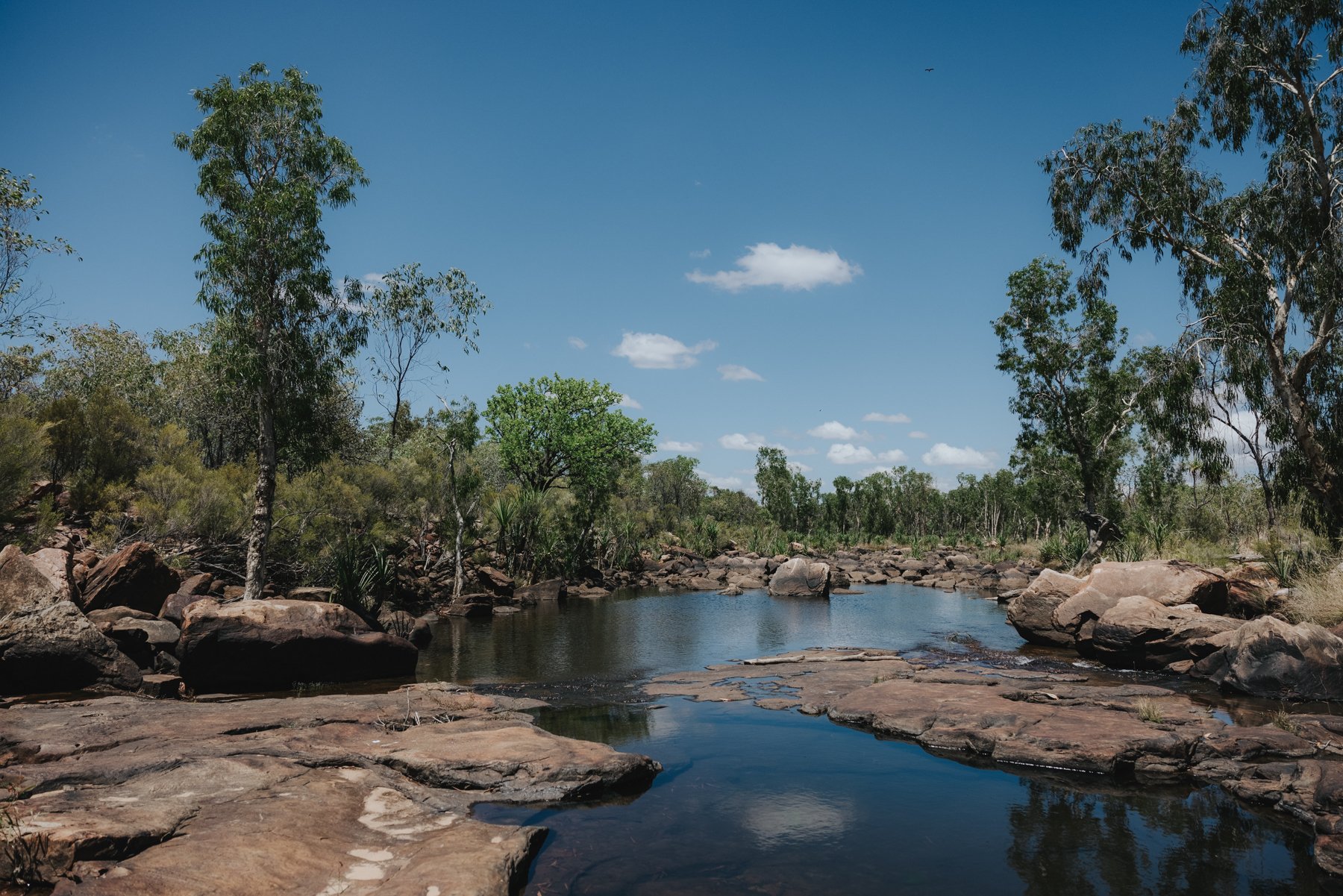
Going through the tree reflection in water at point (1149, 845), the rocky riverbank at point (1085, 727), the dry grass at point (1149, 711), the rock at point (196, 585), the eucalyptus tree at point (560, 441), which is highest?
the eucalyptus tree at point (560, 441)

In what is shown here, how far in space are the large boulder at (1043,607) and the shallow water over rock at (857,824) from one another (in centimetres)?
1091

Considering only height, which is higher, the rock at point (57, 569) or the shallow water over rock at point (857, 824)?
the rock at point (57, 569)

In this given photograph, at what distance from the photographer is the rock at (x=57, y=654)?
12.0m

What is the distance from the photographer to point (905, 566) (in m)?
50.9

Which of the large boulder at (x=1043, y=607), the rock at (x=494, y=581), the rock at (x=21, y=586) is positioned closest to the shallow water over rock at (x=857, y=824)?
the rock at (x=21, y=586)

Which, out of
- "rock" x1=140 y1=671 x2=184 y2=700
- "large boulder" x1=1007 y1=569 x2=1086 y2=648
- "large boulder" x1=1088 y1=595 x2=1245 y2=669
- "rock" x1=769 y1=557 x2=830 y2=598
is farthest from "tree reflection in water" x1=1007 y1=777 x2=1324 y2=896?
"rock" x1=769 y1=557 x2=830 y2=598

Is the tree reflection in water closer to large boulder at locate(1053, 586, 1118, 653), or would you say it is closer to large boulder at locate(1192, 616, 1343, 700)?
large boulder at locate(1192, 616, 1343, 700)

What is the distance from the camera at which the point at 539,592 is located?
32.8m

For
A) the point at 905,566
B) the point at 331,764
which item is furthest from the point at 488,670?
the point at 905,566

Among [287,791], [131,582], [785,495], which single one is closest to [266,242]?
[131,582]

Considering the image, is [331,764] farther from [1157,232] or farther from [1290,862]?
[1157,232]

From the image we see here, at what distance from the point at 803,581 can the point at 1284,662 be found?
78.9ft

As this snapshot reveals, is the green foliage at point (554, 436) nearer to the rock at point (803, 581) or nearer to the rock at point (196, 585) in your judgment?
A: the rock at point (803, 581)

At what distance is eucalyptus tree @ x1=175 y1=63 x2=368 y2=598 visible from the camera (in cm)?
1819
